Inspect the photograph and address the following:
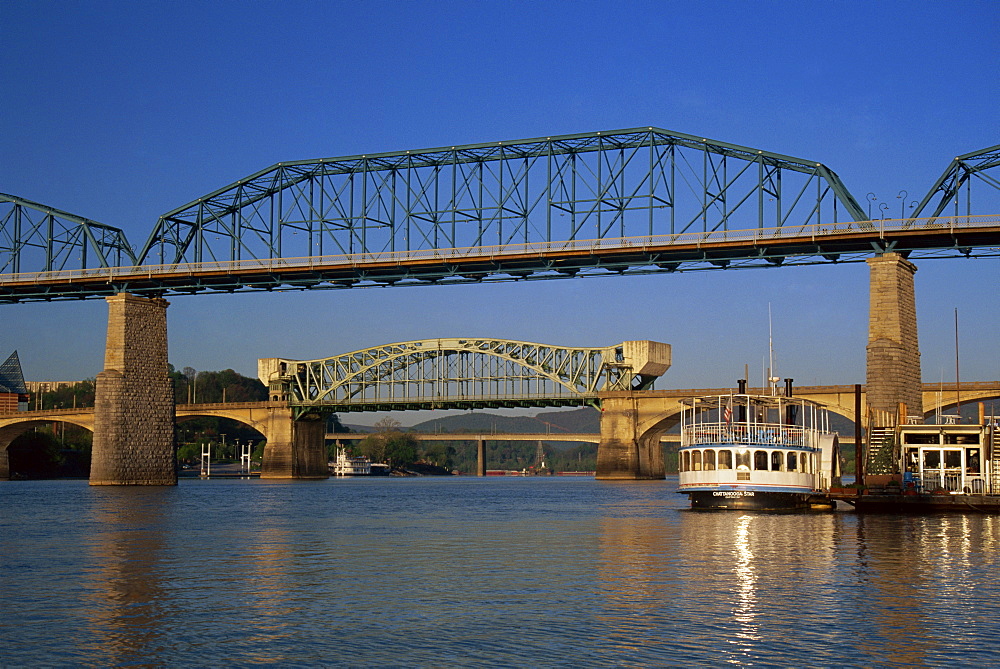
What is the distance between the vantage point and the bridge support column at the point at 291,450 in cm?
17562

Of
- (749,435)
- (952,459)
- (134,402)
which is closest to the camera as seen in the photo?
(749,435)

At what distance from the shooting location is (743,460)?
72312mm

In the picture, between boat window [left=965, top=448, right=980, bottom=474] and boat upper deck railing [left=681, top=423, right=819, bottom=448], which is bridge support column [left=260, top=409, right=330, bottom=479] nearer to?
boat upper deck railing [left=681, top=423, right=819, bottom=448]

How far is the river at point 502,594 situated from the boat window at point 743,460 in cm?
1064

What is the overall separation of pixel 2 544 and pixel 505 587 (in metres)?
25.9

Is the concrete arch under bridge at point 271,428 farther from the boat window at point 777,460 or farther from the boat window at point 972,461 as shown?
the boat window at point 972,461

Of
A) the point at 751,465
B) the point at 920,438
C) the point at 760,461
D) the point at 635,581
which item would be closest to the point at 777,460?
the point at 760,461

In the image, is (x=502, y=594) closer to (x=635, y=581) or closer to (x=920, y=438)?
(x=635, y=581)

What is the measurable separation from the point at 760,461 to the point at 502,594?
42.4m

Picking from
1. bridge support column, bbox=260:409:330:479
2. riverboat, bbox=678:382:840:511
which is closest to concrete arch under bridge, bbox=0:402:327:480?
bridge support column, bbox=260:409:330:479

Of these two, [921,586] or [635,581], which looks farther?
[635,581]

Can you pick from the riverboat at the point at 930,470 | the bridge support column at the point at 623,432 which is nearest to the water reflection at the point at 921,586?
the riverboat at the point at 930,470

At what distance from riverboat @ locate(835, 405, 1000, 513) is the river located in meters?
7.19

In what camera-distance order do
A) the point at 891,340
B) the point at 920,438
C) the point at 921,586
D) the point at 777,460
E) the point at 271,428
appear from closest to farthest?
the point at 921,586 → the point at 777,460 → the point at 920,438 → the point at 891,340 → the point at 271,428
